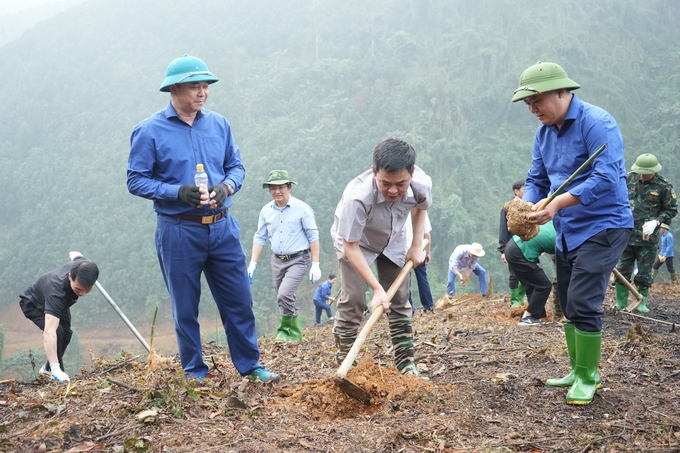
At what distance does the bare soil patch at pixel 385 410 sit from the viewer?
10.8 ft

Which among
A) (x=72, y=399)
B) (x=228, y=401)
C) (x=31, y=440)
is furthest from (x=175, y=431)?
(x=72, y=399)

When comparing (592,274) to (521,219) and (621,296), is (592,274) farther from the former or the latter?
(621,296)

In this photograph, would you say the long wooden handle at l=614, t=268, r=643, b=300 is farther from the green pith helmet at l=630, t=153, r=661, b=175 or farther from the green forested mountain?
the green forested mountain

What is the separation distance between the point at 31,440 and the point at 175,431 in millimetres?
736

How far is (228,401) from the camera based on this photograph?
12.7 ft

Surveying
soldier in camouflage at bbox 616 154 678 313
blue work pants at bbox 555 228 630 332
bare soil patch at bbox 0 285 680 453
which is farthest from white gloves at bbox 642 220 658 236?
blue work pants at bbox 555 228 630 332

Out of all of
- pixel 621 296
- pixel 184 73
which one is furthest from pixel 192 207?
pixel 621 296

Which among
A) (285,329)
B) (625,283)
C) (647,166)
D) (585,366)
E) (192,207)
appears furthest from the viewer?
(285,329)

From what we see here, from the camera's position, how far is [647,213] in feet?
26.6

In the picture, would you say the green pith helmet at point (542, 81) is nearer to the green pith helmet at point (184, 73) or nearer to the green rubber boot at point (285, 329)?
the green pith helmet at point (184, 73)

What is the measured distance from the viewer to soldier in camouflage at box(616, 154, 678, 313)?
7.97 metres

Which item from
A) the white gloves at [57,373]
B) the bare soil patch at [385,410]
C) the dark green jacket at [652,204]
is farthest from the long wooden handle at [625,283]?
the white gloves at [57,373]

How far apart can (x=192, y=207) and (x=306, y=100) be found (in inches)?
2098

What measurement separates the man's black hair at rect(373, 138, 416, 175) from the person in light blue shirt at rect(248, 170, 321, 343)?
13.6 ft
